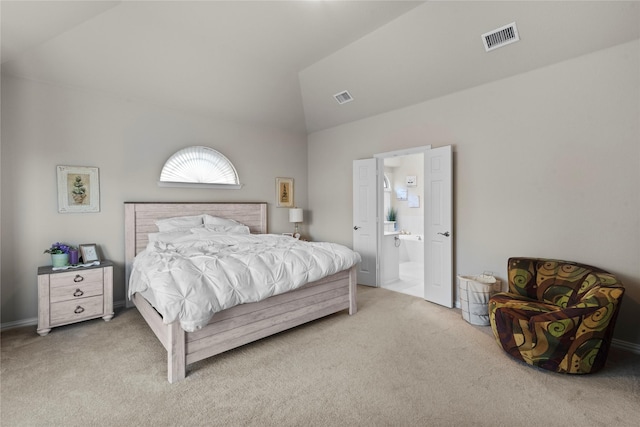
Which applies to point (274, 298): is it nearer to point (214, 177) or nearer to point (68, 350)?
point (68, 350)

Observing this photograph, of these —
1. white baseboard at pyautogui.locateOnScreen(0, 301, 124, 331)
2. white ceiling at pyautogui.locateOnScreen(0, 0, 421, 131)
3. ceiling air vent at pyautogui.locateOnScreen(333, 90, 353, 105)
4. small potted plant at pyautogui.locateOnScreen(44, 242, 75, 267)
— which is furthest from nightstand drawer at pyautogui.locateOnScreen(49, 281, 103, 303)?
ceiling air vent at pyautogui.locateOnScreen(333, 90, 353, 105)

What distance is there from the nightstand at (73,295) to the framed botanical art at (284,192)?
2857 mm

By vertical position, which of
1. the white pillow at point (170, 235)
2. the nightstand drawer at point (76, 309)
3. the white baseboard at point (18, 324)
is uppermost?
the white pillow at point (170, 235)

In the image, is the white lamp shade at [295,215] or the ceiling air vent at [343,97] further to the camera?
the white lamp shade at [295,215]

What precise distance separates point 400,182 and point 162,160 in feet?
16.9

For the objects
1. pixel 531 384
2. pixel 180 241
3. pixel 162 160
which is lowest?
pixel 531 384

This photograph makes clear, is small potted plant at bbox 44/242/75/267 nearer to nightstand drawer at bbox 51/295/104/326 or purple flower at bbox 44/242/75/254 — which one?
purple flower at bbox 44/242/75/254

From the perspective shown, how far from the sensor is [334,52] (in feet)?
12.8

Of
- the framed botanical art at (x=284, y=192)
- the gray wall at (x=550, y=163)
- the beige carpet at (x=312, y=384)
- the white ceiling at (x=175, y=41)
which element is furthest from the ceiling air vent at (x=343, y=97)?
the beige carpet at (x=312, y=384)

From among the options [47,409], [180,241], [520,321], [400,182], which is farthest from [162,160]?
[400,182]

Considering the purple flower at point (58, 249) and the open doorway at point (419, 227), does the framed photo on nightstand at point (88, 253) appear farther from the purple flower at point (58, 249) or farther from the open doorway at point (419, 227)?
the open doorway at point (419, 227)

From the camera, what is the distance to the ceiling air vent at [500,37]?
2.92 metres

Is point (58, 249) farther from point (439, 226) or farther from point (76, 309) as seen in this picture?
point (439, 226)

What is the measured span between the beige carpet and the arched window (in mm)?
2191
